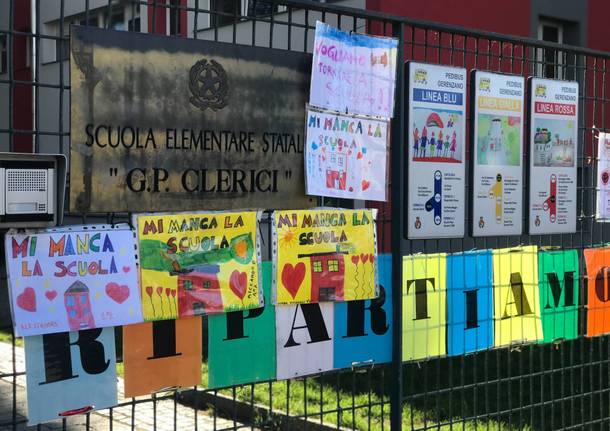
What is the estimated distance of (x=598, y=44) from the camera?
15.0 m

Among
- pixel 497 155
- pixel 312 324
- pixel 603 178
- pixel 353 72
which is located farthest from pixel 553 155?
pixel 312 324

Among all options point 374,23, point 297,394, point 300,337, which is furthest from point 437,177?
point 297,394

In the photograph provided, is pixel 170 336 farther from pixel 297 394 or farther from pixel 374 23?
pixel 297 394

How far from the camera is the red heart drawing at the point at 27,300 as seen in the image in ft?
8.88

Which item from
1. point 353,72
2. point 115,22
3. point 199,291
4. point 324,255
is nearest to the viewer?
point 199,291

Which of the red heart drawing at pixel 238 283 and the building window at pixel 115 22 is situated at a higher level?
the building window at pixel 115 22

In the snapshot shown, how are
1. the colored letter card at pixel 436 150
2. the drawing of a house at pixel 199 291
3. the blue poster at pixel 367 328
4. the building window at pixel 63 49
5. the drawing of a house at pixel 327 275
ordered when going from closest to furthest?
1. the building window at pixel 63 49
2. the drawing of a house at pixel 199 291
3. the drawing of a house at pixel 327 275
4. the blue poster at pixel 367 328
5. the colored letter card at pixel 436 150

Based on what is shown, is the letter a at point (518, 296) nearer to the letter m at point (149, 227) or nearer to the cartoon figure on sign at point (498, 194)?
the cartoon figure on sign at point (498, 194)

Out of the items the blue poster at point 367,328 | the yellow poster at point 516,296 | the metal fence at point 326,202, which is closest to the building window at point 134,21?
the metal fence at point 326,202

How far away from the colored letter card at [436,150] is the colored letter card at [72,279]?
1369 millimetres

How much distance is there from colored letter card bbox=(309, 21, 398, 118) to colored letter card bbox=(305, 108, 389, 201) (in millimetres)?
53

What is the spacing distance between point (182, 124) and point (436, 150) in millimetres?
1300

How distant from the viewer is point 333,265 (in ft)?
11.5

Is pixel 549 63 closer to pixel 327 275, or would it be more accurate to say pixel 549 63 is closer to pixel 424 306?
pixel 424 306
